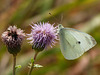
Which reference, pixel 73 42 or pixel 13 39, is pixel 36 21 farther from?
pixel 13 39

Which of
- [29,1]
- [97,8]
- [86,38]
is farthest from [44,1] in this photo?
[86,38]

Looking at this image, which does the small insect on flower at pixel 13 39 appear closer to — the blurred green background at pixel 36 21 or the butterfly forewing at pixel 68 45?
the butterfly forewing at pixel 68 45

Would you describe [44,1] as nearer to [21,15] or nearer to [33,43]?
[21,15]

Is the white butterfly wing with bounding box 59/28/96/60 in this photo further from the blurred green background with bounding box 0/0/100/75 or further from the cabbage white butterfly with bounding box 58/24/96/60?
the blurred green background with bounding box 0/0/100/75

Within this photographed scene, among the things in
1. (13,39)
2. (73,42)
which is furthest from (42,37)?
(73,42)

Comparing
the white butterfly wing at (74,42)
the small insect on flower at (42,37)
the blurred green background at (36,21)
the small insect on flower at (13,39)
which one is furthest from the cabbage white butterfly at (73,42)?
the blurred green background at (36,21)

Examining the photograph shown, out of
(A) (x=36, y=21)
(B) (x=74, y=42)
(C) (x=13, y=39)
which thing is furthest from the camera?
(A) (x=36, y=21)

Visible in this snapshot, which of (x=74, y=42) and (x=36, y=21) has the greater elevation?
(x=36, y=21)
